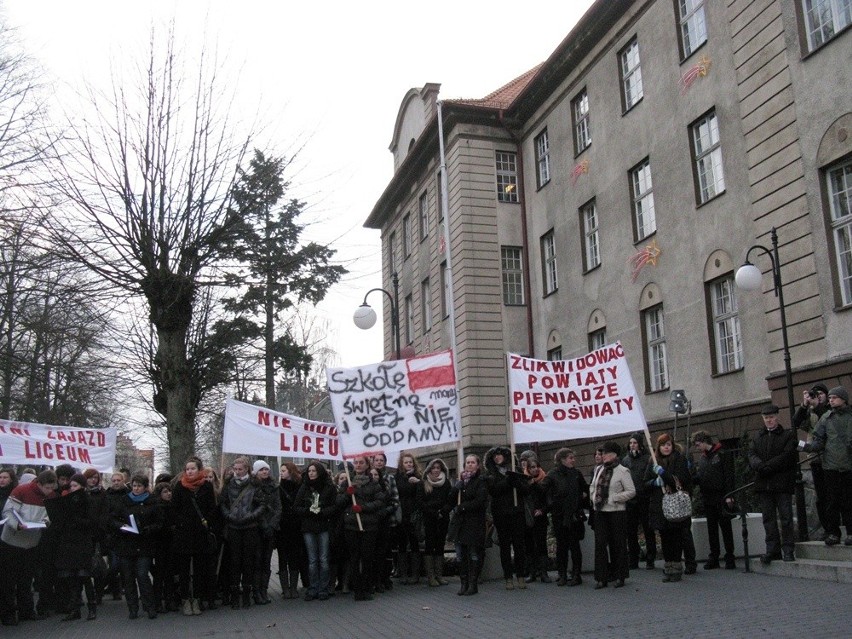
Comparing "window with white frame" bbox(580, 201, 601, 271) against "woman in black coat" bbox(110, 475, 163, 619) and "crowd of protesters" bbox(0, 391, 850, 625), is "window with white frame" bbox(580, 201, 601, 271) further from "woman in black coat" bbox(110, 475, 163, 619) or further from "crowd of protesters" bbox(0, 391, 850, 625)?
"woman in black coat" bbox(110, 475, 163, 619)

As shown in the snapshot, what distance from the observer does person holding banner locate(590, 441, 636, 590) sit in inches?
486

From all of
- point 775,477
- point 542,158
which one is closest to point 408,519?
point 775,477

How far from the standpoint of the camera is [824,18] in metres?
16.8

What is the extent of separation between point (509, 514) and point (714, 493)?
2944mm

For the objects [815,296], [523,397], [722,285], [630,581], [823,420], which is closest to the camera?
[823,420]

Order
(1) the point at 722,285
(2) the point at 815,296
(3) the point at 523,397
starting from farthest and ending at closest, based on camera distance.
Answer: (1) the point at 722,285 → (2) the point at 815,296 → (3) the point at 523,397

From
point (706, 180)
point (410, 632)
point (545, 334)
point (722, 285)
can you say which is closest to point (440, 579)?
point (410, 632)

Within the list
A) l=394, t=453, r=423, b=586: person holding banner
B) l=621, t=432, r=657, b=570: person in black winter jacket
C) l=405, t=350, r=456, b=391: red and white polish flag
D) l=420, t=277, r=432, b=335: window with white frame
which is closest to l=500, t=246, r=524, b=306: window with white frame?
l=420, t=277, r=432, b=335: window with white frame

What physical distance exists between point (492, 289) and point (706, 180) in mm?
11339

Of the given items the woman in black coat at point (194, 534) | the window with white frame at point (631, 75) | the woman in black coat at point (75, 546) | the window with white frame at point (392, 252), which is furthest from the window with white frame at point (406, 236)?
the woman in black coat at point (75, 546)

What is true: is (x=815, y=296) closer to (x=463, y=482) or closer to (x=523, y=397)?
(x=523, y=397)

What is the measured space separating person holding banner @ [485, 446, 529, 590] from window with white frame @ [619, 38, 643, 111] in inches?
559

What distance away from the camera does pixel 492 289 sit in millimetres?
31609

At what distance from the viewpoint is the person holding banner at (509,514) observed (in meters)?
13.0
